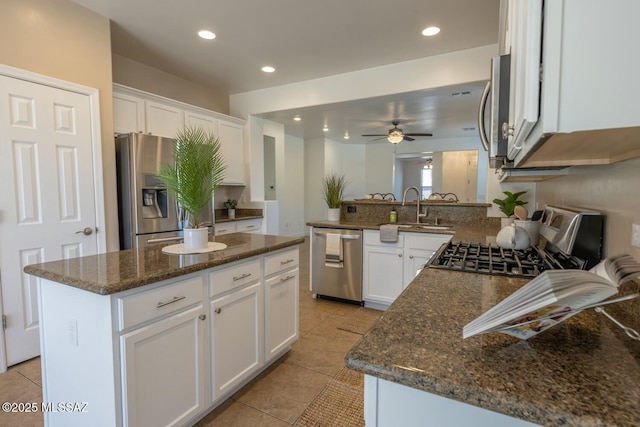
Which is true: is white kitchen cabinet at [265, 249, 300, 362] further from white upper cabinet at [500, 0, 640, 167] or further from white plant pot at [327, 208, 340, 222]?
white upper cabinet at [500, 0, 640, 167]

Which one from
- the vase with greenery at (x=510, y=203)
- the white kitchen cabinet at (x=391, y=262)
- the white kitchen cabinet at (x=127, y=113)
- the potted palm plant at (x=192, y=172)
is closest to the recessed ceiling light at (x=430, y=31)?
the vase with greenery at (x=510, y=203)

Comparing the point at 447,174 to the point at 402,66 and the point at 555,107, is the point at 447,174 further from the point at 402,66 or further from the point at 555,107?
the point at 555,107

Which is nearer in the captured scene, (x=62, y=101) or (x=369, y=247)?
(x=62, y=101)

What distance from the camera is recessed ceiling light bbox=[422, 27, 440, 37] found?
2804 mm

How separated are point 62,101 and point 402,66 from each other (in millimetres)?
3137

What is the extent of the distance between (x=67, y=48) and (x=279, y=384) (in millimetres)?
2948

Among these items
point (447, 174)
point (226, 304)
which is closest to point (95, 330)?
point (226, 304)

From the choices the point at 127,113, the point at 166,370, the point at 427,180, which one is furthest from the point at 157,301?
the point at 427,180

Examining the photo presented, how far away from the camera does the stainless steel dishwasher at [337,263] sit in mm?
3336

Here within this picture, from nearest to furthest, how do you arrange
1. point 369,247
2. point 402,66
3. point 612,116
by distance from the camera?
point 612,116, point 369,247, point 402,66

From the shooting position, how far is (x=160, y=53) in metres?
3.33

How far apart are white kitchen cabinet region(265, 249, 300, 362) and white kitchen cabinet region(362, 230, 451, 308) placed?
1.16 metres

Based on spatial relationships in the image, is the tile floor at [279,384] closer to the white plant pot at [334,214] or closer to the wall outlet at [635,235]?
the white plant pot at [334,214]

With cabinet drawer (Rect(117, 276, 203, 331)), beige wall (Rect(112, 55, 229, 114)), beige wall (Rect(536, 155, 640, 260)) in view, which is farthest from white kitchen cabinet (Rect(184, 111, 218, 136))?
beige wall (Rect(536, 155, 640, 260))
